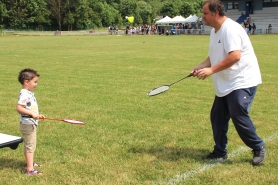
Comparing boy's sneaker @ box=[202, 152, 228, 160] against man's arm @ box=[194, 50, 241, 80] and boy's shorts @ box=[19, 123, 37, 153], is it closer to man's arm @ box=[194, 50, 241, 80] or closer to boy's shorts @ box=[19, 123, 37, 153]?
man's arm @ box=[194, 50, 241, 80]

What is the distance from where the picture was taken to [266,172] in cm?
452

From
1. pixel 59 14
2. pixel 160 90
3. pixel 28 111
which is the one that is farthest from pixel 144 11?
pixel 28 111

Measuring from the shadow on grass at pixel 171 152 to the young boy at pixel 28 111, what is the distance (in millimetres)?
1528

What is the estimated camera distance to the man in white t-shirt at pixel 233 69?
4.38m

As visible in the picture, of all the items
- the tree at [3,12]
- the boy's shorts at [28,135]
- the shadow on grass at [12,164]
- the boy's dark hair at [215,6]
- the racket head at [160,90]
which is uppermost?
the tree at [3,12]

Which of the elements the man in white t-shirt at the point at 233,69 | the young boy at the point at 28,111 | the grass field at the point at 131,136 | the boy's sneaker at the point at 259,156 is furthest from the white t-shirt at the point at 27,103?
the boy's sneaker at the point at 259,156

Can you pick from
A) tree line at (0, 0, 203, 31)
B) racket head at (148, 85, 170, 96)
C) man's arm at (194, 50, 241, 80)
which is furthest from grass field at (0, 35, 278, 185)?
tree line at (0, 0, 203, 31)

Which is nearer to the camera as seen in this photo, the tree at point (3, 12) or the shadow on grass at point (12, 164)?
the shadow on grass at point (12, 164)

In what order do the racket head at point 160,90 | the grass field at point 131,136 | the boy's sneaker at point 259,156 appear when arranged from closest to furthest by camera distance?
the grass field at point 131,136 < the boy's sneaker at point 259,156 < the racket head at point 160,90

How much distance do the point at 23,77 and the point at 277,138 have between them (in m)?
4.01

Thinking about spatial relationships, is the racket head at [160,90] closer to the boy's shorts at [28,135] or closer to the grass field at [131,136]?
the grass field at [131,136]

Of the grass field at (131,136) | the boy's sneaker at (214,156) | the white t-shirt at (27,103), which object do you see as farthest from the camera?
the boy's sneaker at (214,156)

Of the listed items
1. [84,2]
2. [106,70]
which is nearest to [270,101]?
[106,70]

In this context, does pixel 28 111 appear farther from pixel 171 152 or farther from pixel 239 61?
pixel 239 61
